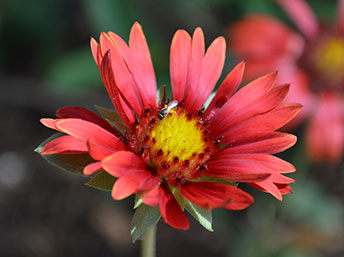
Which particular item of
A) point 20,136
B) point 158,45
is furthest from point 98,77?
point 20,136

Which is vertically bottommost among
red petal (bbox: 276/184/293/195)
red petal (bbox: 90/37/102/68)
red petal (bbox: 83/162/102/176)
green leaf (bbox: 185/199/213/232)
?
red petal (bbox: 276/184/293/195)

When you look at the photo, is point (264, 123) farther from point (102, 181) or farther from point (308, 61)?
point (308, 61)

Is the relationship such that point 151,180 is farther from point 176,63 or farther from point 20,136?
point 20,136

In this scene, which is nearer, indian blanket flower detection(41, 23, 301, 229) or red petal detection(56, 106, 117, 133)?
indian blanket flower detection(41, 23, 301, 229)

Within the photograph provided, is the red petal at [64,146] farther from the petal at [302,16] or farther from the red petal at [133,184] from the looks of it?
the petal at [302,16]

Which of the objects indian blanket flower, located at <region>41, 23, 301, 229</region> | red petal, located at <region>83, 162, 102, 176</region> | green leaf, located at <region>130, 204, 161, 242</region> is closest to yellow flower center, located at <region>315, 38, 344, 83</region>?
indian blanket flower, located at <region>41, 23, 301, 229</region>

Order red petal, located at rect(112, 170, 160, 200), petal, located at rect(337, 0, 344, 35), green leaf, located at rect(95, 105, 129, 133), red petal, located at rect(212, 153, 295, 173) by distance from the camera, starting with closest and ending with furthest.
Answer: red petal, located at rect(112, 170, 160, 200) → red petal, located at rect(212, 153, 295, 173) → green leaf, located at rect(95, 105, 129, 133) → petal, located at rect(337, 0, 344, 35)

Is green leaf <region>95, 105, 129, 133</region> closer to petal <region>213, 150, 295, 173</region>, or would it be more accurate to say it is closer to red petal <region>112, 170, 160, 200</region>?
red petal <region>112, 170, 160, 200</region>
